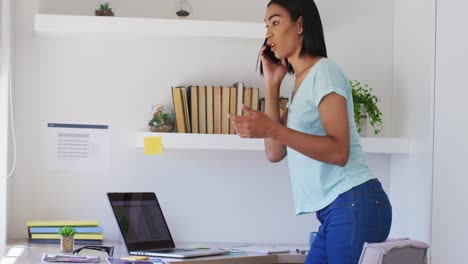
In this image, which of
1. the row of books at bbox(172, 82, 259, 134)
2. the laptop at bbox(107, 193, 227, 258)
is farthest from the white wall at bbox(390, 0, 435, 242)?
the laptop at bbox(107, 193, 227, 258)

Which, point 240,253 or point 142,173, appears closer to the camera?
point 240,253

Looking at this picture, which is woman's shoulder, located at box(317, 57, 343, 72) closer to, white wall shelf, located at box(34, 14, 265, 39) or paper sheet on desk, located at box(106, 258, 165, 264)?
paper sheet on desk, located at box(106, 258, 165, 264)

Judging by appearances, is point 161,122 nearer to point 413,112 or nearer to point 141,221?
point 141,221

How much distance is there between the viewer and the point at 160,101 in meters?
3.46

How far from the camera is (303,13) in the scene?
7.67 feet

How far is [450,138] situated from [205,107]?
1.07 m

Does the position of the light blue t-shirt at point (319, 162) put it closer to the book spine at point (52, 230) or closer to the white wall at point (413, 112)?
the white wall at point (413, 112)

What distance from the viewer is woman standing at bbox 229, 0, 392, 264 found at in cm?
209

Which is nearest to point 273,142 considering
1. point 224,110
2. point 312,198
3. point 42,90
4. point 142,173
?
point 312,198

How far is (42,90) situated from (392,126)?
5.31 feet

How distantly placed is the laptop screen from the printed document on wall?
0.32 meters

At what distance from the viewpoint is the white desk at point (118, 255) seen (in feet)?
8.90

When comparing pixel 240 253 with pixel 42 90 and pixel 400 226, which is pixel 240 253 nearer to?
pixel 400 226

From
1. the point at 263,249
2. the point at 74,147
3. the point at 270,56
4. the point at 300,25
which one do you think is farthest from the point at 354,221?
the point at 74,147
